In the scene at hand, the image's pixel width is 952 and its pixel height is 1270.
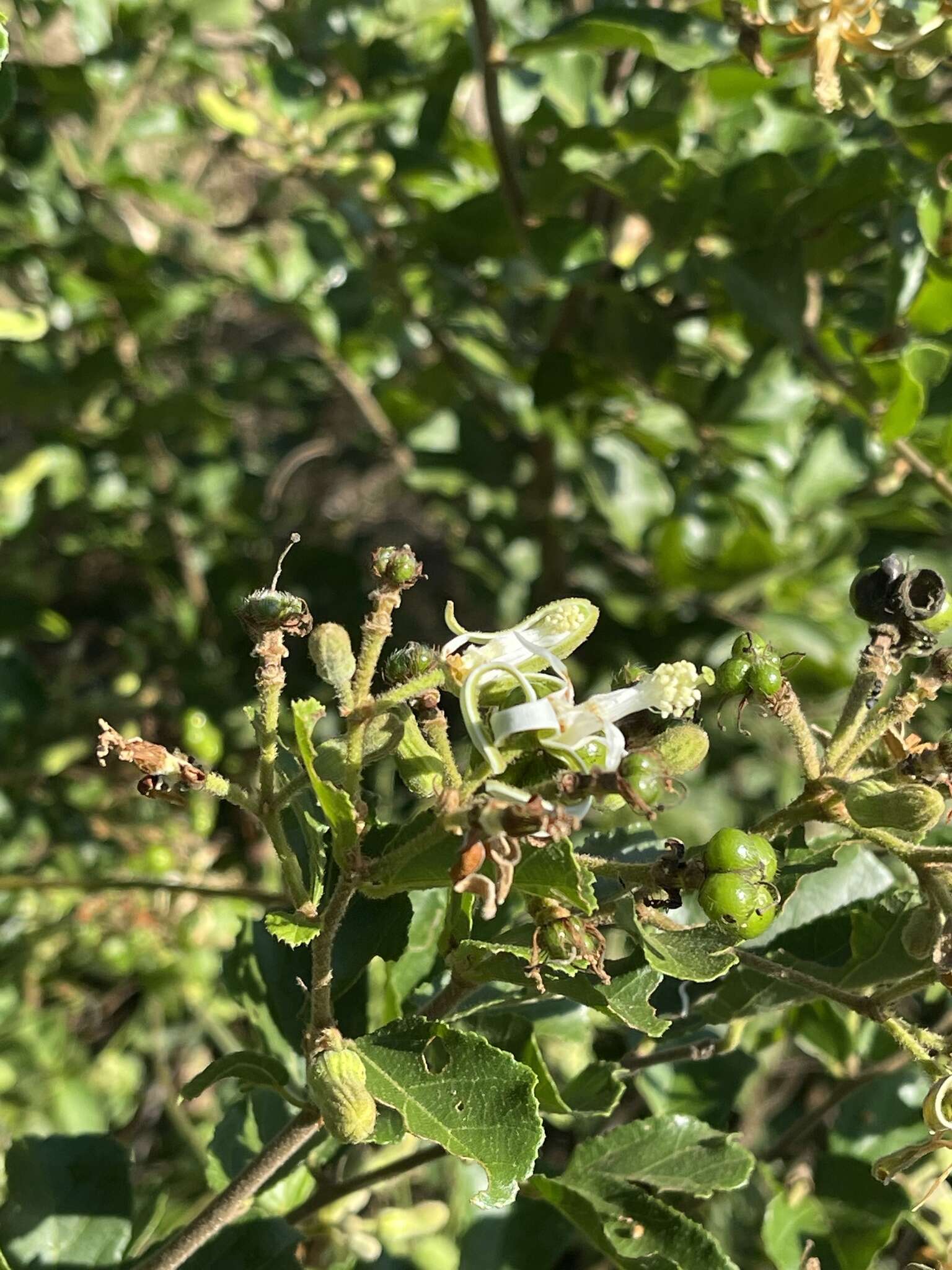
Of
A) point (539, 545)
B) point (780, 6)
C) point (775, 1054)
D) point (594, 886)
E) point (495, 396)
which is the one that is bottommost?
point (775, 1054)

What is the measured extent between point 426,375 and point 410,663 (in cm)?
157

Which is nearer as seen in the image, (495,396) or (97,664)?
(495,396)

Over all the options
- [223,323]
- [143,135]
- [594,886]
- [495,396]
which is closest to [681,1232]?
[594,886]

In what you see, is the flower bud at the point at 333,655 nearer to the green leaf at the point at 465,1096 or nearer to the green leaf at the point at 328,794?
the green leaf at the point at 328,794

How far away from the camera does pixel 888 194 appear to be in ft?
5.29

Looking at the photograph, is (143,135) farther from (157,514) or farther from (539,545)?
(539,545)

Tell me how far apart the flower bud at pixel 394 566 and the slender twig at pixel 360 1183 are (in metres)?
0.62

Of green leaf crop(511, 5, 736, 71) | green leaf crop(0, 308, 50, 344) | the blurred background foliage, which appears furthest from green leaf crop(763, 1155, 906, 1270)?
green leaf crop(0, 308, 50, 344)

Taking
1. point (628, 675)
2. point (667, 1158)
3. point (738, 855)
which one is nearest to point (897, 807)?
point (738, 855)

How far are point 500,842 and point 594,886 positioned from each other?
0.34m

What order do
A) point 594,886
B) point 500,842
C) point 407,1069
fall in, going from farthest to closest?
point 594,886, point 407,1069, point 500,842

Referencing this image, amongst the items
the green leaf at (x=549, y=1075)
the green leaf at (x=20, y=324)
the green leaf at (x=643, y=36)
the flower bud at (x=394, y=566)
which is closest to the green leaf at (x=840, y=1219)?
the green leaf at (x=549, y=1075)

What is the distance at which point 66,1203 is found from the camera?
4.40 ft

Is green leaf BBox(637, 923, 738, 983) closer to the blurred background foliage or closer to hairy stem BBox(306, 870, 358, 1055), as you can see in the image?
hairy stem BBox(306, 870, 358, 1055)
